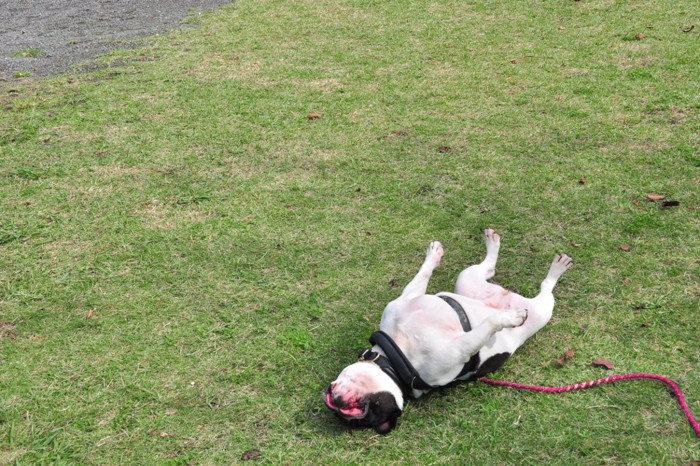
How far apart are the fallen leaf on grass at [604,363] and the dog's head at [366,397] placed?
1181mm

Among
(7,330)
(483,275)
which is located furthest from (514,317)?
(7,330)

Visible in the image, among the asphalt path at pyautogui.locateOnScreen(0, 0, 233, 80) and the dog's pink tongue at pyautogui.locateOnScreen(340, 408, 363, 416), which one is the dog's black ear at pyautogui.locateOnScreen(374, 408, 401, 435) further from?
the asphalt path at pyautogui.locateOnScreen(0, 0, 233, 80)

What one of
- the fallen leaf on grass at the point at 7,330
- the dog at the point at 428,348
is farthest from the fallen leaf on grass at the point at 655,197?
the fallen leaf on grass at the point at 7,330

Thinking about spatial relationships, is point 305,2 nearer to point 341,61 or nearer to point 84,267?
point 341,61

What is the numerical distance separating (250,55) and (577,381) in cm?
636

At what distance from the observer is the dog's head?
3.24 m

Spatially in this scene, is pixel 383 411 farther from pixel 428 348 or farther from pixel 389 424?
pixel 428 348

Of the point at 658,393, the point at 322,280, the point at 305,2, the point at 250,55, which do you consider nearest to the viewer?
the point at 658,393

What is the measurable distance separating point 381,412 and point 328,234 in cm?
193

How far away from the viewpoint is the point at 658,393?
3.46m

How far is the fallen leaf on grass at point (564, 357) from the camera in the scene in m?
3.72

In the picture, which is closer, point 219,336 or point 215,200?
point 219,336

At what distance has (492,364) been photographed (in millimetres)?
3602

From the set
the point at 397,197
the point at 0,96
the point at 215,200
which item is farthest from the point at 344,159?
the point at 0,96
